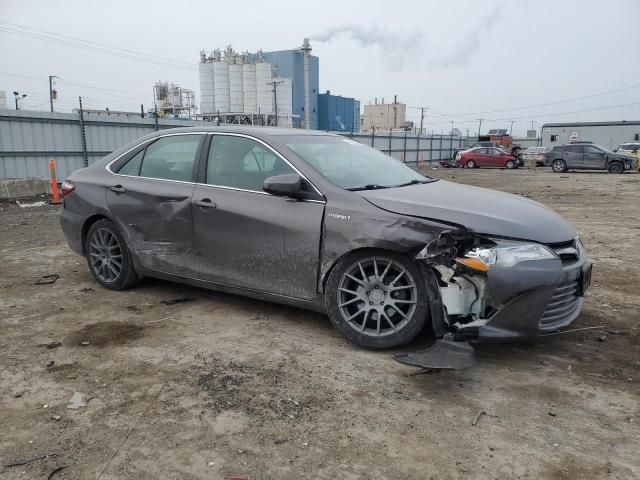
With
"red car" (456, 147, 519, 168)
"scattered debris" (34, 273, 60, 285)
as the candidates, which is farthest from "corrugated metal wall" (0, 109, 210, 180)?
"red car" (456, 147, 519, 168)

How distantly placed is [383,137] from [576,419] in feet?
102

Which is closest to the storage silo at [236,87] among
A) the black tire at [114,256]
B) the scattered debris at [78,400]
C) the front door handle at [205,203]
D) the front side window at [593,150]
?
the front side window at [593,150]

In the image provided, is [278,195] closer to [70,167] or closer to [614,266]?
[614,266]

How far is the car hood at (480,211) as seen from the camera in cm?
332

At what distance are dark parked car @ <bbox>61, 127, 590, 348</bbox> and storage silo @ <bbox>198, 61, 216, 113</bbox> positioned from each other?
35.1 m

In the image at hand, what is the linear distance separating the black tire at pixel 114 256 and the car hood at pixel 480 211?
2.50 meters

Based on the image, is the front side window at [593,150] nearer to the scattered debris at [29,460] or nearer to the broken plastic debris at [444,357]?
the broken plastic debris at [444,357]

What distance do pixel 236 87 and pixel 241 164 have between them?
35.3m

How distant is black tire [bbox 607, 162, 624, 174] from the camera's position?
25750mm

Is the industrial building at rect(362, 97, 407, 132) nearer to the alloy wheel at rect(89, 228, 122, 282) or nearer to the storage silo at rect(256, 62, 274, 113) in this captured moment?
the storage silo at rect(256, 62, 274, 113)

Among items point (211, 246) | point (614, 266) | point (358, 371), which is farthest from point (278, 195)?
point (614, 266)

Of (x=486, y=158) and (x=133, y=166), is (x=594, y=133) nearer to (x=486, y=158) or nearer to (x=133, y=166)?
(x=486, y=158)

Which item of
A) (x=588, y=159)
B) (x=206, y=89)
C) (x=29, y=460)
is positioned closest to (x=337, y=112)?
(x=206, y=89)

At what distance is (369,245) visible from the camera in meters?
3.47
